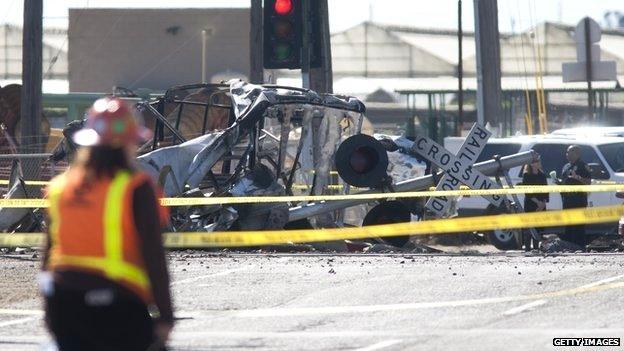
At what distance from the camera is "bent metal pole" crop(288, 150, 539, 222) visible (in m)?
20.5

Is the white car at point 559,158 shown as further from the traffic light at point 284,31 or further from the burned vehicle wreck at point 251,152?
the traffic light at point 284,31

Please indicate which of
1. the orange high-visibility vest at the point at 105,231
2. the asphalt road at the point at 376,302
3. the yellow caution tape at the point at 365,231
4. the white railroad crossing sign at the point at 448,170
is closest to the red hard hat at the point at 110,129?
the orange high-visibility vest at the point at 105,231

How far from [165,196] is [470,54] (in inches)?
2157

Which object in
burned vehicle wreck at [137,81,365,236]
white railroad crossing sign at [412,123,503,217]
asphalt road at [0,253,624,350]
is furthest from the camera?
white railroad crossing sign at [412,123,503,217]

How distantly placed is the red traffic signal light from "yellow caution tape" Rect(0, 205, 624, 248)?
2.75 m

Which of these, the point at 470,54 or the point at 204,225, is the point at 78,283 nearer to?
the point at 204,225

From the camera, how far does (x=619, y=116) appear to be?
218 feet

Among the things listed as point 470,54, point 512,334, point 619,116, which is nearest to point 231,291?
point 512,334

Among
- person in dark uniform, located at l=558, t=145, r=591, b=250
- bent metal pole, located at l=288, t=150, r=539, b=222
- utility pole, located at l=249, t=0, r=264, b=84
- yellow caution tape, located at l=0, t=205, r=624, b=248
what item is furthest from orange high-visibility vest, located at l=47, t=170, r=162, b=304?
utility pole, located at l=249, t=0, r=264, b=84

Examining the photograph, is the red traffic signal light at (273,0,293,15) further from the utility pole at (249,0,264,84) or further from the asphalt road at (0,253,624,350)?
the utility pole at (249,0,264,84)

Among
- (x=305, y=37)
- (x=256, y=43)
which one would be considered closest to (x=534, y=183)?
(x=305, y=37)

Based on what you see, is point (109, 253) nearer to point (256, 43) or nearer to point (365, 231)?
point (365, 231)

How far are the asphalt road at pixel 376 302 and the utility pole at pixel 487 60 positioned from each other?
1525cm

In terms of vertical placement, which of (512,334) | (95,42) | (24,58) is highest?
(95,42)
